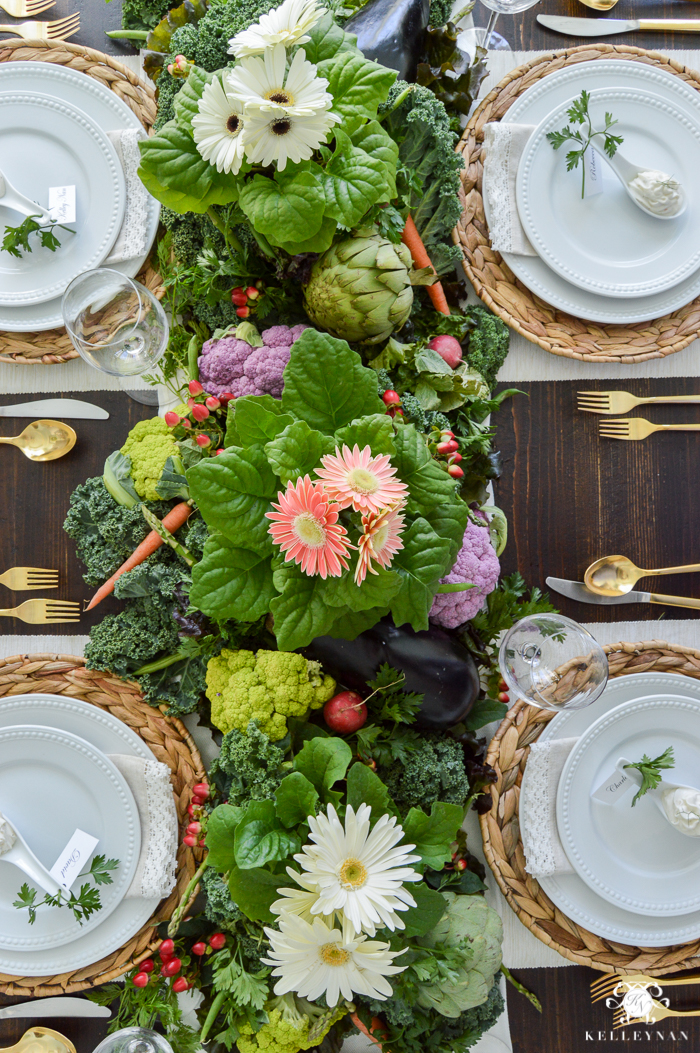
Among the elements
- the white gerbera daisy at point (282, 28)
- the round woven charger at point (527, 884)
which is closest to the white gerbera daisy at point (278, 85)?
the white gerbera daisy at point (282, 28)

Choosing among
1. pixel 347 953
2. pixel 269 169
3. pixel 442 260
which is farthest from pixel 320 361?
pixel 347 953

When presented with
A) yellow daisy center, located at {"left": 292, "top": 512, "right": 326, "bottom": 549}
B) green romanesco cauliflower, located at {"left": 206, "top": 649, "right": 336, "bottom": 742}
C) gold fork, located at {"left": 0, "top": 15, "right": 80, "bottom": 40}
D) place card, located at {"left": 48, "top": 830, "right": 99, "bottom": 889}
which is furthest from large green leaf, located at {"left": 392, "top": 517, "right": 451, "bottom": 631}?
gold fork, located at {"left": 0, "top": 15, "right": 80, "bottom": 40}

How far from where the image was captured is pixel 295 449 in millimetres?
994

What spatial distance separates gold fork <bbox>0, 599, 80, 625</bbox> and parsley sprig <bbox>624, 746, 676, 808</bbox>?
119 cm

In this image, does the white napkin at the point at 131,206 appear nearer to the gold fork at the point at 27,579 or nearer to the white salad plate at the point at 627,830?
the gold fork at the point at 27,579

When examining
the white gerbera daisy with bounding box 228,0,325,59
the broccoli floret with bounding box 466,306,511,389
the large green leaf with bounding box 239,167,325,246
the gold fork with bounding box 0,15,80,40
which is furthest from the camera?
the gold fork with bounding box 0,15,80,40

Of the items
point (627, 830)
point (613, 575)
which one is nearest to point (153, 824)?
point (627, 830)

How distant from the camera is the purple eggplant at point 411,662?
4.06 feet

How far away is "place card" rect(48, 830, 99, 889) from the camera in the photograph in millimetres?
1364

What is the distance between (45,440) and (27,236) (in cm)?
41

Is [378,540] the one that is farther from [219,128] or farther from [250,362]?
[219,128]

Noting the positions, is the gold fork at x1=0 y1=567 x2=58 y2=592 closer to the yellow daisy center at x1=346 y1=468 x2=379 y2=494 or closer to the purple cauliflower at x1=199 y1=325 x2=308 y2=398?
the purple cauliflower at x1=199 y1=325 x2=308 y2=398

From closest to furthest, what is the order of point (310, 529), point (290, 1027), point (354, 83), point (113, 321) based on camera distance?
point (310, 529) → point (354, 83) → point (290, 1027) → point (113, 321)

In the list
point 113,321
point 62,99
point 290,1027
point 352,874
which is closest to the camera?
point 352,874
